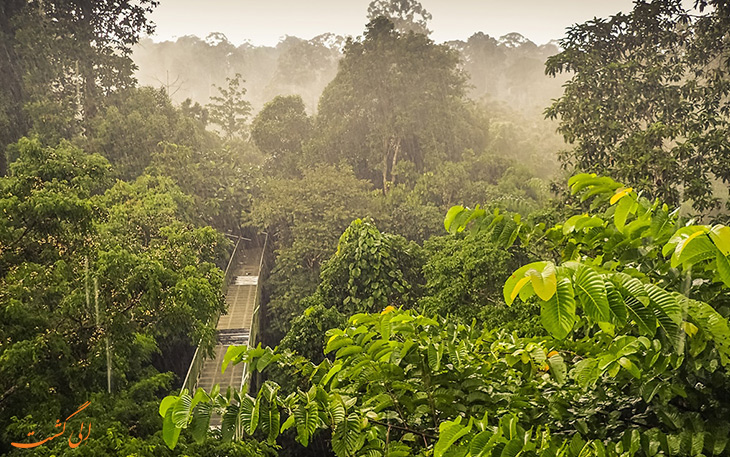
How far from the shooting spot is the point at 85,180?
6883 millimetres

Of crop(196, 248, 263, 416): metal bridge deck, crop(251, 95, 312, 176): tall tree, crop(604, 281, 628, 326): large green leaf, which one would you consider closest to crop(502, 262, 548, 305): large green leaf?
crop(604, 281, 628, 326): large green leaf

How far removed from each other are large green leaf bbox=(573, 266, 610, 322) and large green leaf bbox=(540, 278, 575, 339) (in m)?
0.03

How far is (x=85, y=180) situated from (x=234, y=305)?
815 centimetres

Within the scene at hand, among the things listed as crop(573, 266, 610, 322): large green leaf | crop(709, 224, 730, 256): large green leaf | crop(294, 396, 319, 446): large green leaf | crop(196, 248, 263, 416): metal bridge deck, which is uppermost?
crop(709, 224, 730, 256): large green leaf

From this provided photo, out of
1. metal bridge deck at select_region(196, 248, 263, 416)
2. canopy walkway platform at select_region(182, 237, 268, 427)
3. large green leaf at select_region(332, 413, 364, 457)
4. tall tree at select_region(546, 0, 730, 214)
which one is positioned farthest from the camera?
metal bridge deck at select_region(196, 248, 263, 416)

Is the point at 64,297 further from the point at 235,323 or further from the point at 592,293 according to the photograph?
the point at 235,323

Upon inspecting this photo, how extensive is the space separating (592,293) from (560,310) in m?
0.06

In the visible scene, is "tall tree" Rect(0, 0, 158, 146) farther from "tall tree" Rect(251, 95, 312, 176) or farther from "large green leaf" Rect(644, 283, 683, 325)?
"large green leaf" Rect(644, 283, 683, 325)

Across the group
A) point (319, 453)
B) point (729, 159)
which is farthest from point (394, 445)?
point (319, 453)

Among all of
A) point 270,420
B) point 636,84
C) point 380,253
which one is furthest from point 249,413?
point 636,84

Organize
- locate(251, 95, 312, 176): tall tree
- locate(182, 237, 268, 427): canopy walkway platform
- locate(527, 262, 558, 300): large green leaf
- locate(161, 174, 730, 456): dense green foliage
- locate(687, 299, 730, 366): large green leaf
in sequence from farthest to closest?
1. locate(251, 95, 312, 176): tall tree
2. locate(182, 237, 268, 427): canopy walkway platform
3. locate(687, 299, 730, 366): large green leaf
4. locate(161, 174, 730, 456): dense green foliage
5. locate(527, 262, 558, 300): large green leaf

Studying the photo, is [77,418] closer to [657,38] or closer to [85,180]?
[85,180]

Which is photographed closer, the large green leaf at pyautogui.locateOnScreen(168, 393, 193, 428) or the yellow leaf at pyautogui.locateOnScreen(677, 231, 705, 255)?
the yellow leaf at pyautogui.locateOnScreen(677, 231, 705, 255)

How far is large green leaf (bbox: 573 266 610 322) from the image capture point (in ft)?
3.16
